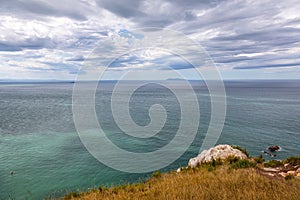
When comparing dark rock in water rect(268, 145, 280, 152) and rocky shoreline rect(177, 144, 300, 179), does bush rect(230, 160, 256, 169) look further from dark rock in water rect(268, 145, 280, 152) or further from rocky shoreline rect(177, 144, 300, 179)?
dark rock in water rect(268, 145, 280, 152)

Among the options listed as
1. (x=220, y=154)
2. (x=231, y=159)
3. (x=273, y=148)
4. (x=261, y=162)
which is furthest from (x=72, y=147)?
(x=273, y=148)

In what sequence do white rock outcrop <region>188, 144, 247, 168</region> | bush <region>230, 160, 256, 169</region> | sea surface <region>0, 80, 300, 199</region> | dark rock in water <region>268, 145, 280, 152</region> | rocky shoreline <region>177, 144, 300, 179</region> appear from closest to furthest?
rocky shoreline <region>177, 144, 300, 179</region>, bush <region>230, 160, 256, 169</region>, white rock outcrop <region>188, 144, 247, 168</region>, sea surface <region>0, 80, 300, 199</region>, dark rock in water <region>268, 145, 280, 152</region>

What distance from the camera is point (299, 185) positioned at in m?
7.04

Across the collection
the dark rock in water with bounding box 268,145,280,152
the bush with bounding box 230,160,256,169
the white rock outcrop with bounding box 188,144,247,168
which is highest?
the bush with bounding box 230,160,256,169

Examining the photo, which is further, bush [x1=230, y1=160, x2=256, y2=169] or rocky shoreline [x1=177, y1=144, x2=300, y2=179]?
bush [x1=230, y1=160, x2=256, y2=169]

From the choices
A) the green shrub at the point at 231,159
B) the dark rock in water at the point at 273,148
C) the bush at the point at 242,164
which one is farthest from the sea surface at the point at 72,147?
the bush at the point at 242,164

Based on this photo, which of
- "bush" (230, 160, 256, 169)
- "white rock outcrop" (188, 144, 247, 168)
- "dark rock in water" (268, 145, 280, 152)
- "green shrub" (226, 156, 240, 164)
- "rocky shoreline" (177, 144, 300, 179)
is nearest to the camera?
"rocky shoreline" (177, 144, 300, 179)

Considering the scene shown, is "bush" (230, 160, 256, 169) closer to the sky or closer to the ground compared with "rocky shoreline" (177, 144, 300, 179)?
closer to the sky

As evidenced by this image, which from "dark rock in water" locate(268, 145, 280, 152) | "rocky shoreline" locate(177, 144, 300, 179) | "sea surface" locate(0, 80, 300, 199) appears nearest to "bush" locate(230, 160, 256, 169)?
"rocky shoreline" locate(177, 144, 300, 179)

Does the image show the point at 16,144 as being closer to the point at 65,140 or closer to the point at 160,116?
the point at 65,140

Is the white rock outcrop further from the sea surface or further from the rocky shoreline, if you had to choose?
the sea surface

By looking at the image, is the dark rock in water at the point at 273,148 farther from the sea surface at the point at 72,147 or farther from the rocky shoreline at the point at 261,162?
the rocky shoreline at the point at 261,162

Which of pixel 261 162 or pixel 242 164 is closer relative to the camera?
pixel 242 164

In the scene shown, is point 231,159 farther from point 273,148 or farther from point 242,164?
point 273,148
